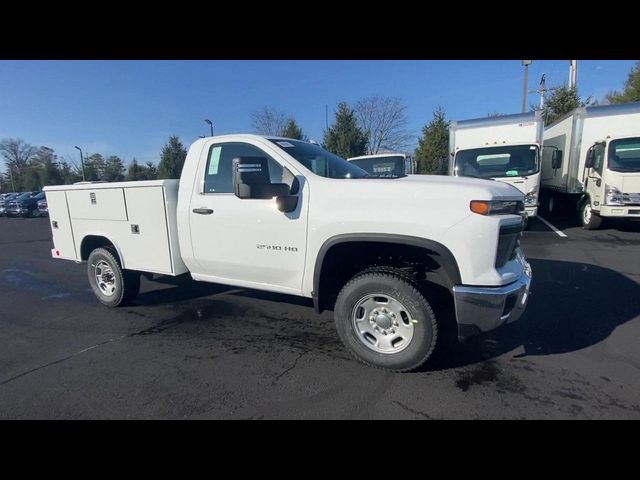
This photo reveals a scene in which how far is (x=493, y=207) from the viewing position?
2.56 metres

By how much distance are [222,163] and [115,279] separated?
2.51 meters

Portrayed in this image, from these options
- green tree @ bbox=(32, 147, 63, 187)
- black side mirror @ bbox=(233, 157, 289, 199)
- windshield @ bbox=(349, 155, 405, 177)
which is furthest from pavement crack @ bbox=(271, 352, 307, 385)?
green tree @ bbox=(32, 147, 63, 187)

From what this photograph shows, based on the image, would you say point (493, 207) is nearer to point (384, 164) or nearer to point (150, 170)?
point (384, 164)

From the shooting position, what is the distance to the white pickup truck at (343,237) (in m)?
2.61

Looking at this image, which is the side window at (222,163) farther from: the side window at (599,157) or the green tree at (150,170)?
the green tree at (150,170)

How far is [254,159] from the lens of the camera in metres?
3.17

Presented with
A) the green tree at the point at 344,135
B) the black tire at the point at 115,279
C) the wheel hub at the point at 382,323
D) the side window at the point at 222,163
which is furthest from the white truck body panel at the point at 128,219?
the green tree at the point at 344,135

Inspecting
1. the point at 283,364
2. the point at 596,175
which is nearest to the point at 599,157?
the point at 596,175

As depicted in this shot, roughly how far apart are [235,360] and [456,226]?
2462mm

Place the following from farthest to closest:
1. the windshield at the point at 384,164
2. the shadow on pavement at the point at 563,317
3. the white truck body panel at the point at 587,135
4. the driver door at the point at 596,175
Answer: the windshield at the point at 384,164
the driver door at the point at 596,175
the white truck body panel at the point at 587,135
the shadow on pavement at the point at 563,317

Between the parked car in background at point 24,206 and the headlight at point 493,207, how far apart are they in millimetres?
30922

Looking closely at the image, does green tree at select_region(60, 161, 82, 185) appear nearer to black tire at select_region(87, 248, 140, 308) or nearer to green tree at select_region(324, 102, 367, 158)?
green tree at select_region(324, 102, 367, 158)
